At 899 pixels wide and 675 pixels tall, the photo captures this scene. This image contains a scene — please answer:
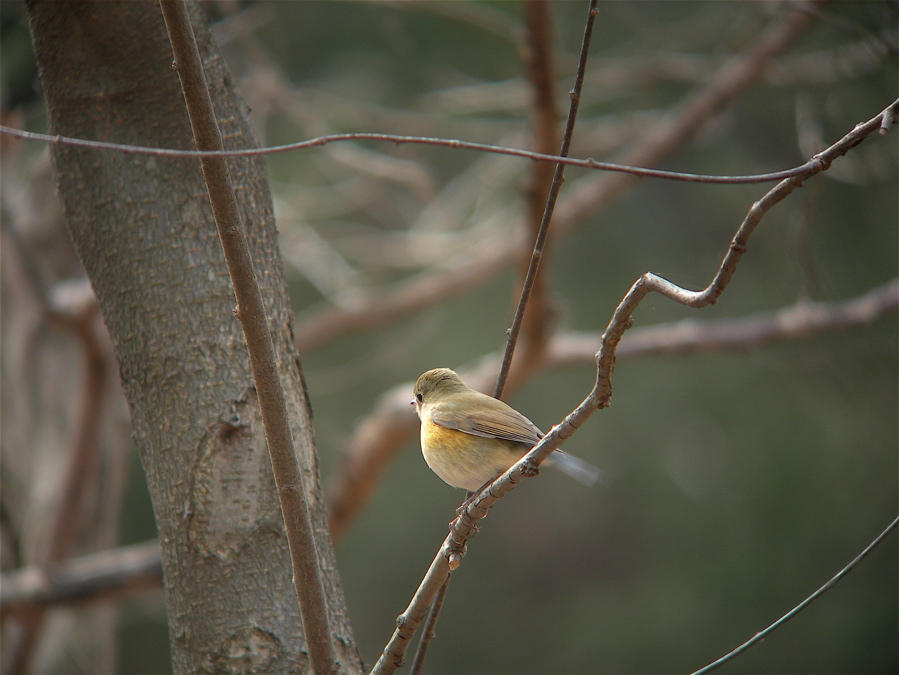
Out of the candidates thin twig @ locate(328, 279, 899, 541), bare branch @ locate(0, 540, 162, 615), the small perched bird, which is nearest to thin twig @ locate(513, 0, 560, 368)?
thin twig @ locate(328, 279, 899, 541)

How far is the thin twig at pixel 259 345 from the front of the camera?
4.11 ft

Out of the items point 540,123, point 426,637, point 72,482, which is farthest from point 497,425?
point 72,482

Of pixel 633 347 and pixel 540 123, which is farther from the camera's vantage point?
pixel 633 347

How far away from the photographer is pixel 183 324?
165 centimetres

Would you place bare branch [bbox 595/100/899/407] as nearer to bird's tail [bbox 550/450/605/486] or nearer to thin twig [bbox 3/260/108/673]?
bird's tail [bbox 550/450/605/486]

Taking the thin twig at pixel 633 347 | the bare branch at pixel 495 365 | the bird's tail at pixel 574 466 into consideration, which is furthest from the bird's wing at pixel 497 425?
the thin twig at pixel 633 347

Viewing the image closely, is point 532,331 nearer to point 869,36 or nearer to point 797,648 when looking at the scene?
point 869,36

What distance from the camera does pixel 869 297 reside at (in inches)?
172

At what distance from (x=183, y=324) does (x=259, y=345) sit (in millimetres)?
377

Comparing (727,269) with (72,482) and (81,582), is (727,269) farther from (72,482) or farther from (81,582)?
(72,482)

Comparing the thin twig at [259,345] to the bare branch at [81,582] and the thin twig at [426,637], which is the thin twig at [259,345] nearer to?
the thin twig at [426,637]

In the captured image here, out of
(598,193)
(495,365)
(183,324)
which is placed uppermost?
(598,193)

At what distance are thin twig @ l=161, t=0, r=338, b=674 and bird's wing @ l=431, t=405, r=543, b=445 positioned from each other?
1054 millimetres

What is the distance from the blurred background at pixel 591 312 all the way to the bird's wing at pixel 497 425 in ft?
3.30
